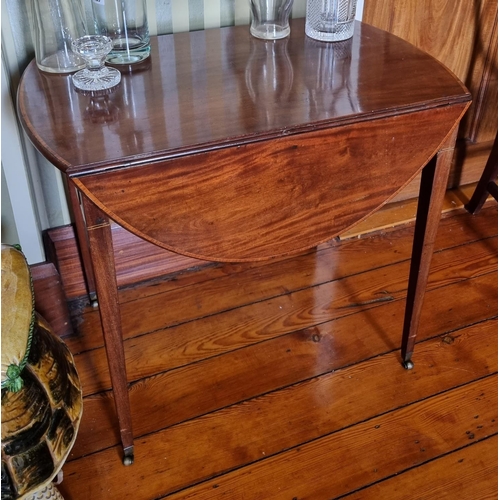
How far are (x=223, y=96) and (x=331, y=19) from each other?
0.38 metres

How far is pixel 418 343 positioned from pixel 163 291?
710mm

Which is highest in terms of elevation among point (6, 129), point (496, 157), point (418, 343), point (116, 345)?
point (6, 129)

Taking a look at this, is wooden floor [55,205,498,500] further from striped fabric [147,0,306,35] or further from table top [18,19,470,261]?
striped fabric [147,0,306,35]

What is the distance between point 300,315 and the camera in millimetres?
1711

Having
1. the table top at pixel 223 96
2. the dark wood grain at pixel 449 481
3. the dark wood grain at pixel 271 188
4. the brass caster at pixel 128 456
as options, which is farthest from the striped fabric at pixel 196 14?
the dark wood grain at pixel 449 481

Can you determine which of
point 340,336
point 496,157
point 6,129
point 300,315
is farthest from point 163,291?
point 496,157

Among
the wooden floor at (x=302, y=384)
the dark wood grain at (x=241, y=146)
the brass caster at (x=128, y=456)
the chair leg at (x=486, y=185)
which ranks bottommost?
the wooden floor at (x=302, y=384)

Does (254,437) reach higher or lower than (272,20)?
lower

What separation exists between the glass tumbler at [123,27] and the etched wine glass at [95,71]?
6 cm

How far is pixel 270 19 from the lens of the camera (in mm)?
1372

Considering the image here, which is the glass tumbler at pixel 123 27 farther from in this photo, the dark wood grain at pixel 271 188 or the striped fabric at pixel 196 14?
the dark wood grain at pixel 271 188

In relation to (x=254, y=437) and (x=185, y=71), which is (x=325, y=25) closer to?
→ (x=185, y=71)

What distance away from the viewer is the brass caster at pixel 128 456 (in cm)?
134

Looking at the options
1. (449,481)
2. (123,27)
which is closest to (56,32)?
(123,27)
